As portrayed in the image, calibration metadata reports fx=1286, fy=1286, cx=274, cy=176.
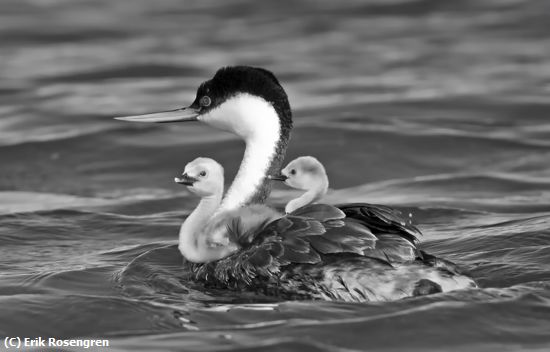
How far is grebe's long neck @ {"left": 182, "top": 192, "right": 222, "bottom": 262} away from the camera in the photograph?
27.2 ft

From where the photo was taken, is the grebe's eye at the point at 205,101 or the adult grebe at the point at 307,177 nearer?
the adult grebe at the point at 307,177

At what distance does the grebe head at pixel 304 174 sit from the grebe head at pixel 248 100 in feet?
0.84

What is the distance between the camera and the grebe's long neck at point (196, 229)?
8281 mm

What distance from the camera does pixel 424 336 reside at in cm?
712

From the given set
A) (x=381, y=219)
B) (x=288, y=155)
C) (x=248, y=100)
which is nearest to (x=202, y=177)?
(x=248, y=100)

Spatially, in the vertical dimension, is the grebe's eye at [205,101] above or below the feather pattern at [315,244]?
above

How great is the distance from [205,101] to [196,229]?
3.43 feet

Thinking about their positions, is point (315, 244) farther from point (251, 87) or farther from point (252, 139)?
point (251, 87)

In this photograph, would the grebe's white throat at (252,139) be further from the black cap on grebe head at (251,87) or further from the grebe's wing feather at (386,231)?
the grebe's wing feather at (386,231)

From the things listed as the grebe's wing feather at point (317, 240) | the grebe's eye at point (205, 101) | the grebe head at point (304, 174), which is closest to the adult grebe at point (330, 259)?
the grebe's wing feather at point (317, 240)

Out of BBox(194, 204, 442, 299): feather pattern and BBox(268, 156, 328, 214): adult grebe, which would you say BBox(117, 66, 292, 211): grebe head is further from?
BBox(194, 204, 442, 299): feather pattern

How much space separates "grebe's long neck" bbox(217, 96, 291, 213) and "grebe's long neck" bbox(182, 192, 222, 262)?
9 cm

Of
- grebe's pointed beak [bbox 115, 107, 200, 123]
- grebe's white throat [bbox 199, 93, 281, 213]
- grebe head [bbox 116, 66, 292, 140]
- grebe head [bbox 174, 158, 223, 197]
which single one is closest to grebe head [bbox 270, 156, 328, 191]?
grebe's white throat [bbox 199, 93, 281, 213]

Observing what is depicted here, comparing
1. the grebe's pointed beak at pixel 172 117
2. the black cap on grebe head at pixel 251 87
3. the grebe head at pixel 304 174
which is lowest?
the grebe head at pixel 304 174
